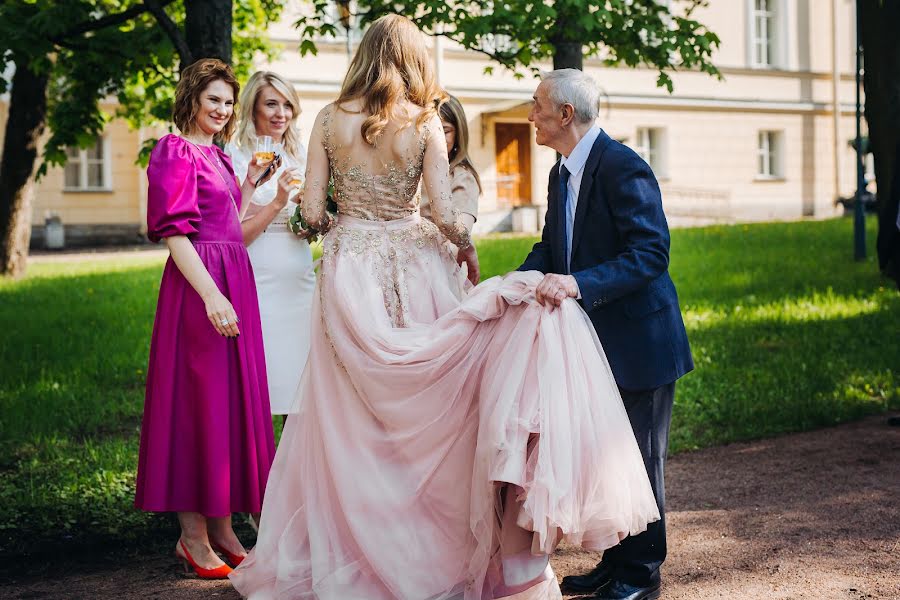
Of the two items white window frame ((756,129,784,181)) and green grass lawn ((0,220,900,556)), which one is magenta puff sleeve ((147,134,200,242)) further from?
white window frame ((756,129,784,181))

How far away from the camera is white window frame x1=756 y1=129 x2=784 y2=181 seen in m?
35.4

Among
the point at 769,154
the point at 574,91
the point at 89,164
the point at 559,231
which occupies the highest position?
the point at 769,154

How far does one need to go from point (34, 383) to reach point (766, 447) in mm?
5859

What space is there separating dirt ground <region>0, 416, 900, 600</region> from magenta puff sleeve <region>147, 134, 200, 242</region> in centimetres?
157

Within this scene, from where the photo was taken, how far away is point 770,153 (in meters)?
35.7

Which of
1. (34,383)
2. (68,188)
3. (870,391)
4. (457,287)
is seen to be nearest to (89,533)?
(457,287)

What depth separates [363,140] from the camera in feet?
13.9

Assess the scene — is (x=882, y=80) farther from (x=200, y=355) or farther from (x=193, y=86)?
(x=200, y=355)

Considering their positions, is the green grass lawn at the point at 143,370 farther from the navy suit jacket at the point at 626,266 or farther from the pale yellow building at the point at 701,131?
the pale yellow building at the point at 701,131

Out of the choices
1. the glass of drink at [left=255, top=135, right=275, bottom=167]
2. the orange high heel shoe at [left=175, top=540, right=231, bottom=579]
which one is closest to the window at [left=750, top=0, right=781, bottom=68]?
the glass of drink at [left=255, top=135, right=275, bottom=167]

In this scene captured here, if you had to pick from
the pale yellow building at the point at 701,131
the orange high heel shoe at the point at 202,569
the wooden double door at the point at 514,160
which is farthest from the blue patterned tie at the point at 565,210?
the wooden double door at the point at 514,160

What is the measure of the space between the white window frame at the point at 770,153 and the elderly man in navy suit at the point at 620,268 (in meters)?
32.7

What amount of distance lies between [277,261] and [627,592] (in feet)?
8.27

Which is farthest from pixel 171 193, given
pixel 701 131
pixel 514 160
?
pixel 701 131
